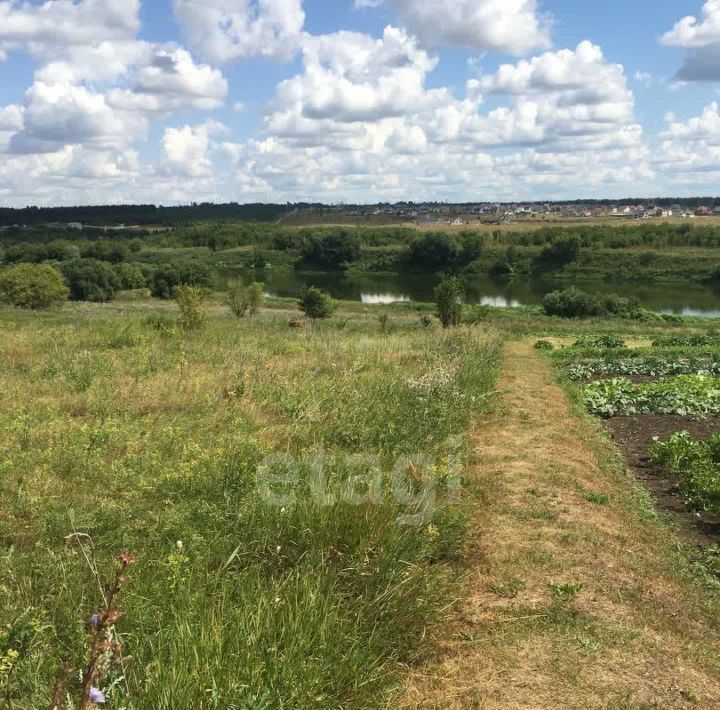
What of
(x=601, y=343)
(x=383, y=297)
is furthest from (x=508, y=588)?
(x=383, y=297)

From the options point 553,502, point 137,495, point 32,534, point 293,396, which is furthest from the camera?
point 293,396

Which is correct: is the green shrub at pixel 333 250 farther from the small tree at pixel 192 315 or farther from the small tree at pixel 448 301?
the small tree at pixel 192 315

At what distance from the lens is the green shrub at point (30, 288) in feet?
190

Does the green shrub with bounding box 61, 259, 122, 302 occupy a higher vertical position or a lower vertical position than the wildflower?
lower

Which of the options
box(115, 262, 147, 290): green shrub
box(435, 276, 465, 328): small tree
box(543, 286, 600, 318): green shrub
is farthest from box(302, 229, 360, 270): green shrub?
box(435, 276, 465, 328): small tree

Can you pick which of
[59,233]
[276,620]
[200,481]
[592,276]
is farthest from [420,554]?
[59,233]

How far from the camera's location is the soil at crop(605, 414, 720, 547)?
687 cm

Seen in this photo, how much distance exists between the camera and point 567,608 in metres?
4.65

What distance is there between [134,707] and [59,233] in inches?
6170

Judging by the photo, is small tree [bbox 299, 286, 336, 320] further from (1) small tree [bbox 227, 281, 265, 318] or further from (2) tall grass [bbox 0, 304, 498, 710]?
(2) tall grass [bbox 0, 304, 498, 710]

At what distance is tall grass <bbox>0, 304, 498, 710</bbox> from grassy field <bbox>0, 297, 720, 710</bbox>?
2 cm

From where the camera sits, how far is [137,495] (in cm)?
573

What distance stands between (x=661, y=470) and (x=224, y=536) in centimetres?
650

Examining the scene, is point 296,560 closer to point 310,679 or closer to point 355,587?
point 355,587
